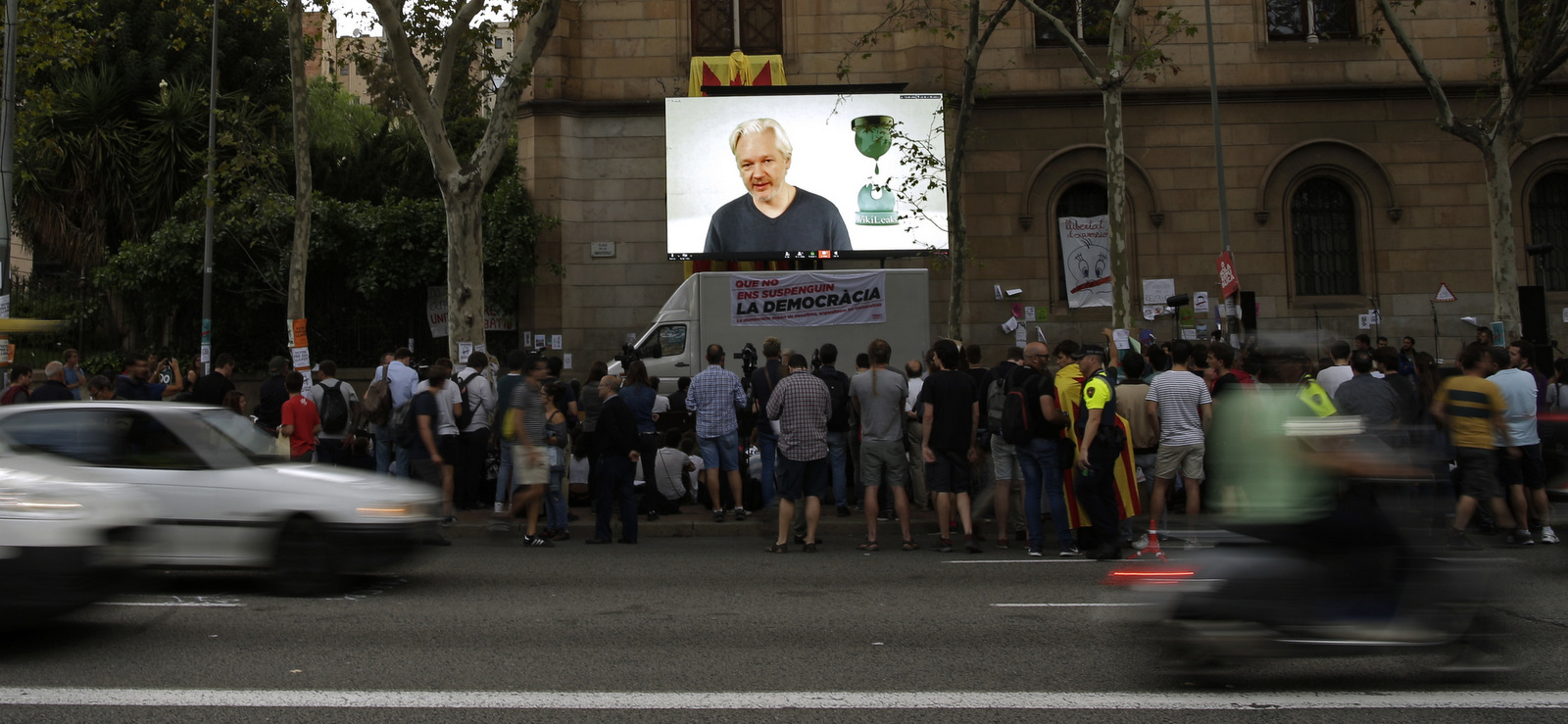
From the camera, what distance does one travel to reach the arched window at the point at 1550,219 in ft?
83.3

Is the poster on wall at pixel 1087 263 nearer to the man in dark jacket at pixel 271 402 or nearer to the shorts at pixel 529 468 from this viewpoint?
the shorts at pixel 529 468

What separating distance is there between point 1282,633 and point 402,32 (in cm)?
1261

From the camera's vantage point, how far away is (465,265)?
1578 centimetres

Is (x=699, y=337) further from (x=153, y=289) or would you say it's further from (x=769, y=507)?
(x=153, y=289)

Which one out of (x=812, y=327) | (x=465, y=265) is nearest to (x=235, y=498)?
(x=465, y=265)

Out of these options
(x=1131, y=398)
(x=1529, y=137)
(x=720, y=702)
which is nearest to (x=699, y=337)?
(x=1131, y=398)

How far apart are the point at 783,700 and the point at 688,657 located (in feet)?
3.49

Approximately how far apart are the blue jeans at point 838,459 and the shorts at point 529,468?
10.6 feet

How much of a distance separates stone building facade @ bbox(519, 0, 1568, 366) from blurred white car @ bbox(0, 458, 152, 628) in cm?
1820

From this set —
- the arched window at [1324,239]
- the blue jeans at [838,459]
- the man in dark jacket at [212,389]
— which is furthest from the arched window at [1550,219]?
the man in dark jacket at [212,389]

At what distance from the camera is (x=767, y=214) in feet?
80.0

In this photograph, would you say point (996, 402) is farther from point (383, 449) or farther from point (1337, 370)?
point (383, 449)

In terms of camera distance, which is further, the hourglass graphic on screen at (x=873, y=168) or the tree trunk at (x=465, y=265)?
the hourglass graphic on screen at (x=873, y=168)

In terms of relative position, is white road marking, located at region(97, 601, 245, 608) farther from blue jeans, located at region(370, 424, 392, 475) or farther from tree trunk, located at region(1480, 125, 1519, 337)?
tree trunk, located at region(1480, 125, 1519, 337)
